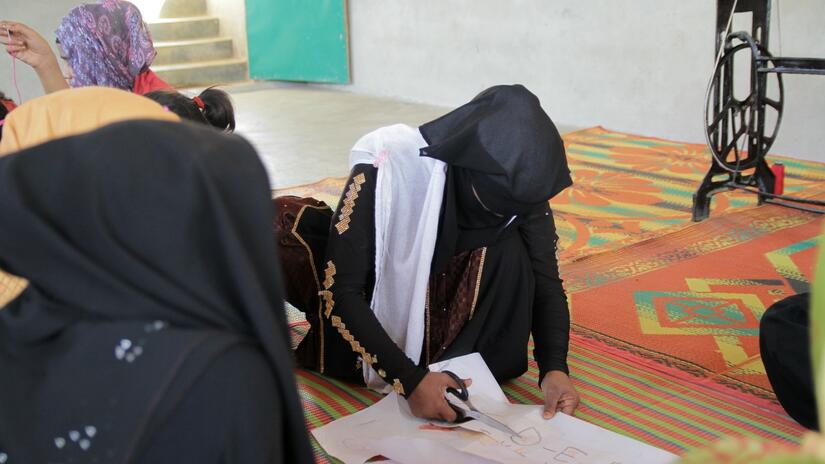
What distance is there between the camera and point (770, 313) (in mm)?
1900

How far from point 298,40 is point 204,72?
1.08m

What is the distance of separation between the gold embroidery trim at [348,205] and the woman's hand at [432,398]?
0.35m

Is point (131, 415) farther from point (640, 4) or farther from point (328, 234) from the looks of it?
point (640, 4)

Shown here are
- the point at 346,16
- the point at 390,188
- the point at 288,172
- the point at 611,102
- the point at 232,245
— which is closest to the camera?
the point at 232,245

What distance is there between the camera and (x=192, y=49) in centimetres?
858

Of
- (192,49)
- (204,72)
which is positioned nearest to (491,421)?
(204,72)

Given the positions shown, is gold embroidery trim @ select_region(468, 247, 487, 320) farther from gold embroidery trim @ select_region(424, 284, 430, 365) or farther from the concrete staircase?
the concrete staircase

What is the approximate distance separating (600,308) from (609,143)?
2.63 metres

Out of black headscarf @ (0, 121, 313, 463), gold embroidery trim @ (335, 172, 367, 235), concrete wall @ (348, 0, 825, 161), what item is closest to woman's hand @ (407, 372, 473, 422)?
gold embroidery trim @ (335, 172, 367, 235)

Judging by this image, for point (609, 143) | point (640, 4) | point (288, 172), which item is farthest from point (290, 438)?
point (640, 4)

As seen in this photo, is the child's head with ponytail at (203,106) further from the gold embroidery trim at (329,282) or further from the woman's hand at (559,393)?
the woman's hand at (559,393)

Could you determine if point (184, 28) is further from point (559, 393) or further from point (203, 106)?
point (559, 393)

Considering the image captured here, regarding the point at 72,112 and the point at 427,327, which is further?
the point at 427,327

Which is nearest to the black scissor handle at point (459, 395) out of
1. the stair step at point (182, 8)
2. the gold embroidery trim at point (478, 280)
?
the gold embroidery trim at point (478, 280)
